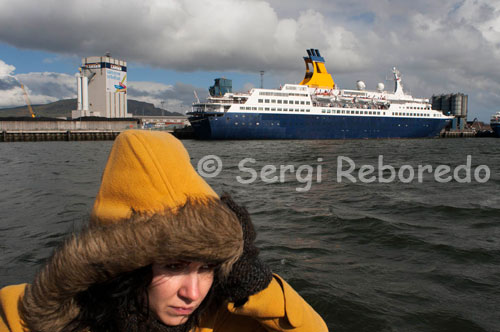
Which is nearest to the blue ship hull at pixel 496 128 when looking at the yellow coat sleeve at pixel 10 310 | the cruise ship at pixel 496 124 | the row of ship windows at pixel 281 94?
the cruise ship at pixel 496 124

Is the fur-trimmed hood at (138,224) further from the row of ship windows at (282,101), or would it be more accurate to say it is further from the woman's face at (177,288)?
the row of ship windows at (282,101)

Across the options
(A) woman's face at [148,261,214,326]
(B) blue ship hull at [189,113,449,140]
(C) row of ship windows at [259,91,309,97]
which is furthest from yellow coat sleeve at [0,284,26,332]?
(C) row of ship windows at [259,91,309,97]

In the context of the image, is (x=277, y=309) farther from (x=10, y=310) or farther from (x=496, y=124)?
(x=496, y=124)

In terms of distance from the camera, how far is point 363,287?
10.3 feet

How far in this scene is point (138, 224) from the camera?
A: 86 centimetres

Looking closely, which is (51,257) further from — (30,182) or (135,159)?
(30,182)

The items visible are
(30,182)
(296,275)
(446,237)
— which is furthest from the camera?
(30,182)

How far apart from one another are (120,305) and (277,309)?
1.46 ft

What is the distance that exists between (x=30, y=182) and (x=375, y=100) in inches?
1630

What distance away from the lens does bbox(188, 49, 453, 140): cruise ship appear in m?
36.3

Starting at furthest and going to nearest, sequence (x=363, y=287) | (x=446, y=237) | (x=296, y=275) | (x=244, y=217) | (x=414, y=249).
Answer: (x=446, y=237) → (x=414, y=249) → (x=296, y=275) → (x=363, y=287) → (x=244, y=217)

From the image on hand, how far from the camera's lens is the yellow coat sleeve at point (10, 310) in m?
0.98

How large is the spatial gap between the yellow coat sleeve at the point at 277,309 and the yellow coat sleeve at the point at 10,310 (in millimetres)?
589

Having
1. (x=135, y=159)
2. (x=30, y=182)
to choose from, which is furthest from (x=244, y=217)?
(x=30, y=182)
